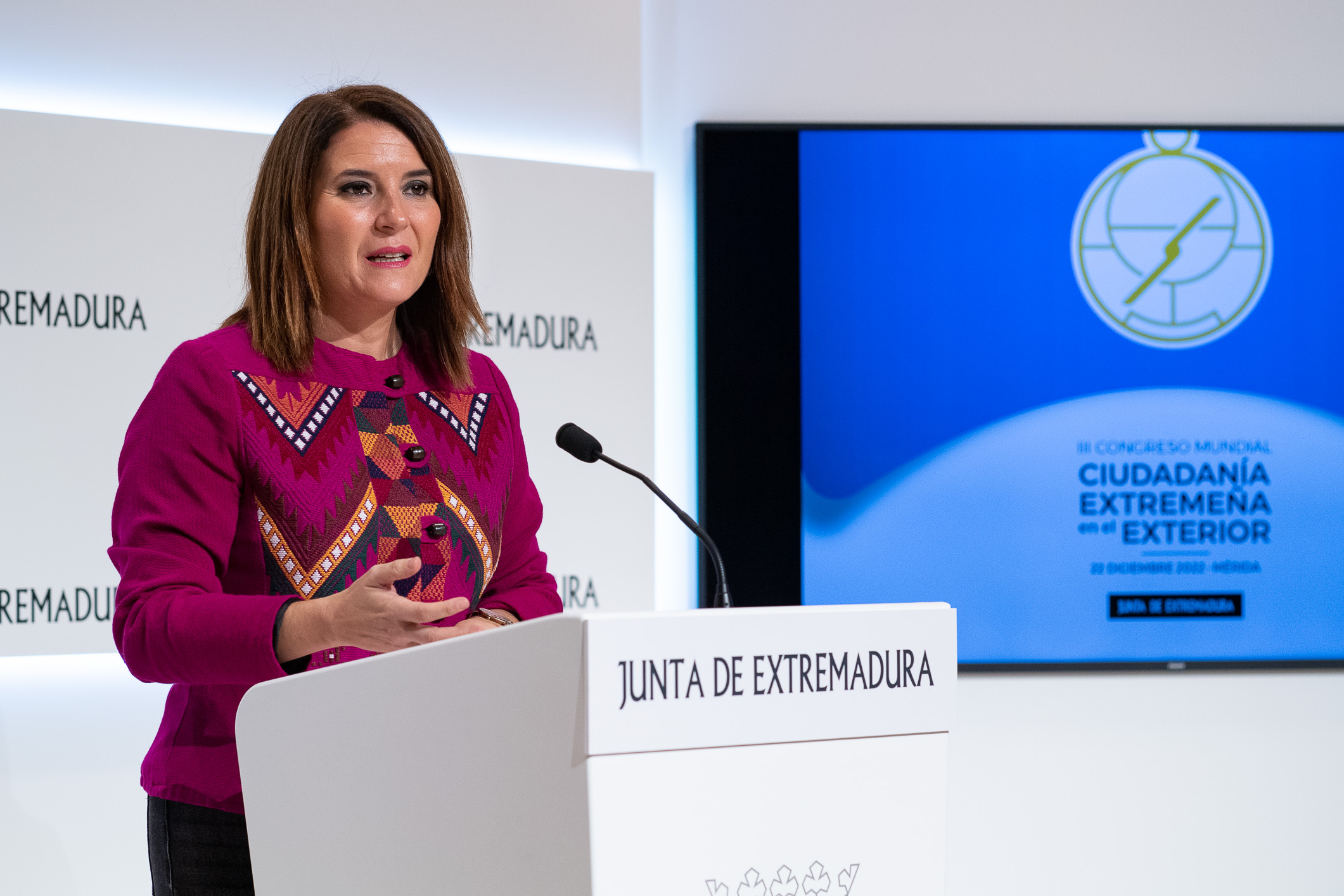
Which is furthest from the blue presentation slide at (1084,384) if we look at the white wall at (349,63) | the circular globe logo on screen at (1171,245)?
the white wall at (349,63)

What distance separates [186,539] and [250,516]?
73 millimetres

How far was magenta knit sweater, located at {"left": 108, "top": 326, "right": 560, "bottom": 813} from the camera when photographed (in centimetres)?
101

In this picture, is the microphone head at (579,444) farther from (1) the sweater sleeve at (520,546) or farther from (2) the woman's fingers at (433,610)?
(2) the woman's fingers at (433,610)

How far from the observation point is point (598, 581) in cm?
317

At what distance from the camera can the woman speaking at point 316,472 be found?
997 millimetres

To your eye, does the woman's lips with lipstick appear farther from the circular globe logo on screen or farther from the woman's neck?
the circular globe logo on screen

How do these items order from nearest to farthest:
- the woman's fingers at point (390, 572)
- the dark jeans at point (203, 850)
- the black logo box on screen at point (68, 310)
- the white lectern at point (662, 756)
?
the white lectern at point (662, 756)
the woman's fingers at point (390, 572)
the dark jeans at point (203, 850)
the black logo box on screen at point (68, 310)

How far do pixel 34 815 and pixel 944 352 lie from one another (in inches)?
104

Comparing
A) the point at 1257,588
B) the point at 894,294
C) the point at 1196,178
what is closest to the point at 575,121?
the point at 894,294

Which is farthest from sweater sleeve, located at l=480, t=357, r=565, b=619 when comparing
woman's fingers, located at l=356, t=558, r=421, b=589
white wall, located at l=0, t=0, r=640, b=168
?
white wall, located at l=0, t=0, r=640, b=168

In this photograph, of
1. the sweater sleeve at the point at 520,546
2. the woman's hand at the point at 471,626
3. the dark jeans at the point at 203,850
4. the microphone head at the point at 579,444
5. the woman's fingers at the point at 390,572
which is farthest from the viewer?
the sweater sleeve at the point at 520,546

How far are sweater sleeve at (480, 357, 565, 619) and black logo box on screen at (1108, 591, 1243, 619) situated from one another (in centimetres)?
251

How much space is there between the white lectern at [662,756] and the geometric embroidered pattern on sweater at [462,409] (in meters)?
0.48

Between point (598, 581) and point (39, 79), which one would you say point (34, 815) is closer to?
point (598, 581)
